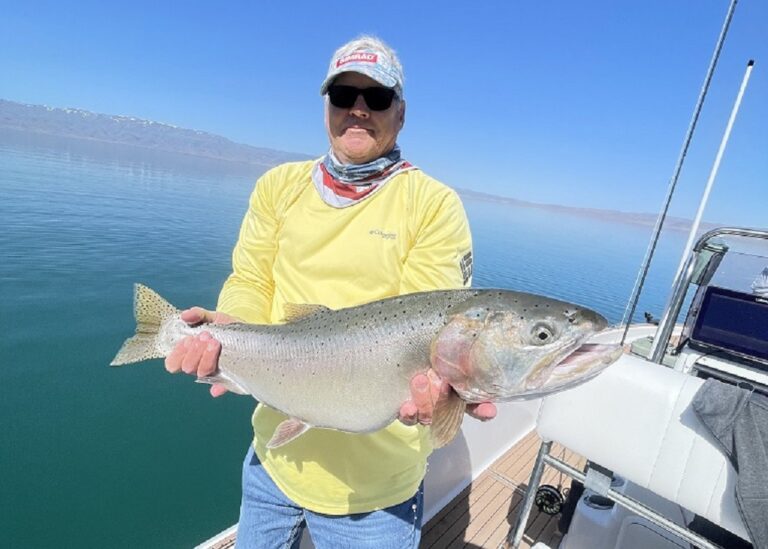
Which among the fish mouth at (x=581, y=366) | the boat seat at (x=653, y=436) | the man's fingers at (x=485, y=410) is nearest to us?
the fish mouth at (x=581, y=366)

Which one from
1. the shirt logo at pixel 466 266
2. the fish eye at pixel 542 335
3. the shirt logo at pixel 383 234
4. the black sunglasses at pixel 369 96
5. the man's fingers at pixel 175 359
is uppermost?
the black sunglasses at pixel 369 96

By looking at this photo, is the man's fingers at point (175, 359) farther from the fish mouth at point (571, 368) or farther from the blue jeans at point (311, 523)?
the fish mouth at point (571, 368)

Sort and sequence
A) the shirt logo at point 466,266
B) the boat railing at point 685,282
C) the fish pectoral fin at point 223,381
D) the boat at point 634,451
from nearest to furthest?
1. the shirt logo at point 466,266
2. the fish pectoral fin at point 223,381
3. the boat at point 634,451
4. the boat railing at point 685,282

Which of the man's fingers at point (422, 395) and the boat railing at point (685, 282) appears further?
the boat railing at point (685, 282)

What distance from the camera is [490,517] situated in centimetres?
486

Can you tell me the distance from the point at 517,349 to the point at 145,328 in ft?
7.65

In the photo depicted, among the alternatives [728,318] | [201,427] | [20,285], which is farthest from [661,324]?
[20,285]

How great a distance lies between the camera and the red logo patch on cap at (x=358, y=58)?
2.34 m

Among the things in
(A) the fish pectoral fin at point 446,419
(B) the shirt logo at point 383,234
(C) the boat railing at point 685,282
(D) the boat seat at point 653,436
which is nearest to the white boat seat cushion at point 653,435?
(D) the boat seat at point 653,436

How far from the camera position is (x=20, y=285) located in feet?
42.6

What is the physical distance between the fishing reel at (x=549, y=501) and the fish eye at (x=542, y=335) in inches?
145

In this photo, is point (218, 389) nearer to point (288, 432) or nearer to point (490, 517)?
point (288, 432)

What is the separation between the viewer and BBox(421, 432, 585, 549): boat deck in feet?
14.8

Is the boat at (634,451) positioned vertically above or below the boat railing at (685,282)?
below
